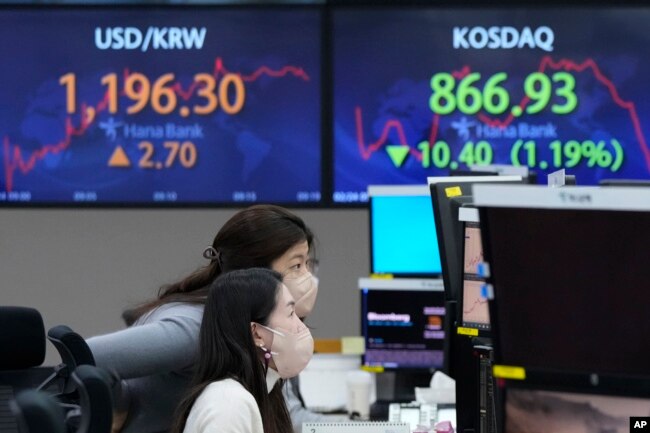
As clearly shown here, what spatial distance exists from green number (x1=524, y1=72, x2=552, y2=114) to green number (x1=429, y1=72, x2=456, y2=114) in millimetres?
353

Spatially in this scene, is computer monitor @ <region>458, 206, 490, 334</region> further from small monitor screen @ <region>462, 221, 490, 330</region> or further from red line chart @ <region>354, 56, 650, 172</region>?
red line chart @ <region>354, 56, 650, 172</region>

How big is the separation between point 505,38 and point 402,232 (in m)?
1.75

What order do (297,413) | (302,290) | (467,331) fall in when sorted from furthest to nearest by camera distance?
(297,413)
(302,290)
(467,331)

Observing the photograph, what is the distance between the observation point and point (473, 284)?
2658 millimetres

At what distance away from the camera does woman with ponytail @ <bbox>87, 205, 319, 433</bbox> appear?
94.5 inches

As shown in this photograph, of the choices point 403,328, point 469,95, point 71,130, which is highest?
point 469,95

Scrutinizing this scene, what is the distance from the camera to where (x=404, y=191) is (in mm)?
4422

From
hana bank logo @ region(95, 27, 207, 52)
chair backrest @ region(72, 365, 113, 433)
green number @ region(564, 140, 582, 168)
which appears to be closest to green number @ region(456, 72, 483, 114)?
green number @ region(564, 140, 582, 168)

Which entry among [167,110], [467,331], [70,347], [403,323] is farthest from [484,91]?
[70,347]

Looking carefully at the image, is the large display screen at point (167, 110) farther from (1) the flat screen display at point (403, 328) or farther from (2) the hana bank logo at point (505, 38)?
(1) the flat screen display at point (403, 328)

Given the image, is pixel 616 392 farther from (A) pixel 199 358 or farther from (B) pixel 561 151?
(B) pixel 561 151

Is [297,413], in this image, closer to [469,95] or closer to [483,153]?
[483,153]

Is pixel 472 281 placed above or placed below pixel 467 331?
above

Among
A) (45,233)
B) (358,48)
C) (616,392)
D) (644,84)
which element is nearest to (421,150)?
(358,48)
